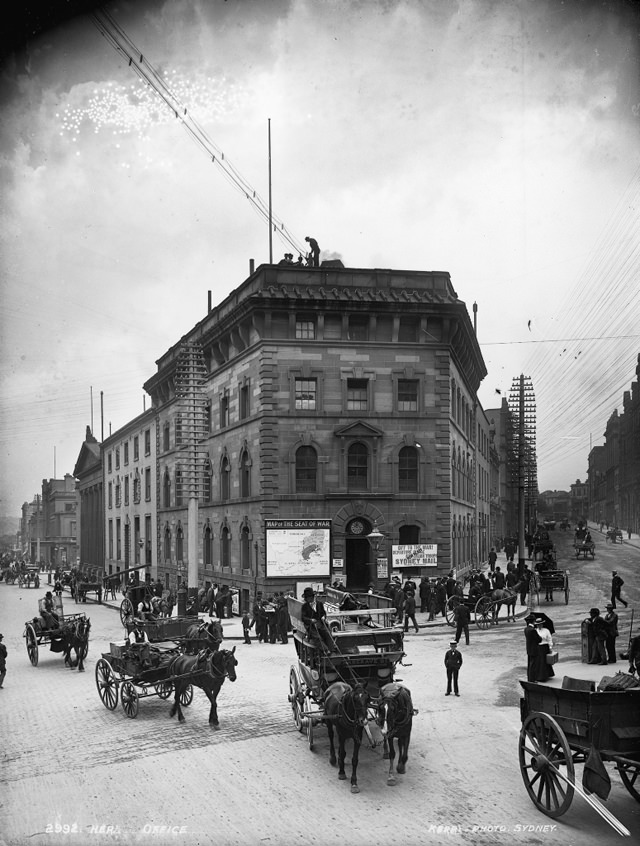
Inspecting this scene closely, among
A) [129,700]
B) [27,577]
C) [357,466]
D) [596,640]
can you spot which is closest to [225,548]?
[357,466]

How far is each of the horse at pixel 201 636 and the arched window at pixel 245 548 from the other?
64.5 feet

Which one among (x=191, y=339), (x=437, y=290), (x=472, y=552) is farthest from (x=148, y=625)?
(x=472, y=552)

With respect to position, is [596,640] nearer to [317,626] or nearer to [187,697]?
[317,626]

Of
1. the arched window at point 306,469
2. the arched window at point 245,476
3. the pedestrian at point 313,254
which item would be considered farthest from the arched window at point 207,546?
the pedestrian at point 313,254

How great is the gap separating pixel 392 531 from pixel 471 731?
21.3 meters

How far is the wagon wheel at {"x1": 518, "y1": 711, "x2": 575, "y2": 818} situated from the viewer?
30.3ft

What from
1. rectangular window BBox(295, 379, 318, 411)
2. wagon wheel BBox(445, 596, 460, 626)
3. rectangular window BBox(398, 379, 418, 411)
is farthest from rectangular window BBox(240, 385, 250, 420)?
wagon wheel BBox(445, 596, 460, 626)

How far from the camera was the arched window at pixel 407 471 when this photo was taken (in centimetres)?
3594

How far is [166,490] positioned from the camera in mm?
55344

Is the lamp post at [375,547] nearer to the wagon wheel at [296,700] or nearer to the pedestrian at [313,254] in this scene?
the pedestrian at [313,254]

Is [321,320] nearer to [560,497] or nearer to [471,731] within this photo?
[471,731]

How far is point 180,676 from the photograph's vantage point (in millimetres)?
15023

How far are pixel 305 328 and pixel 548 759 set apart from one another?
27.5 meters

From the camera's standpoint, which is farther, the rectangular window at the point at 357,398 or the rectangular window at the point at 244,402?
Result: the rectangular window at the point at 244,402
